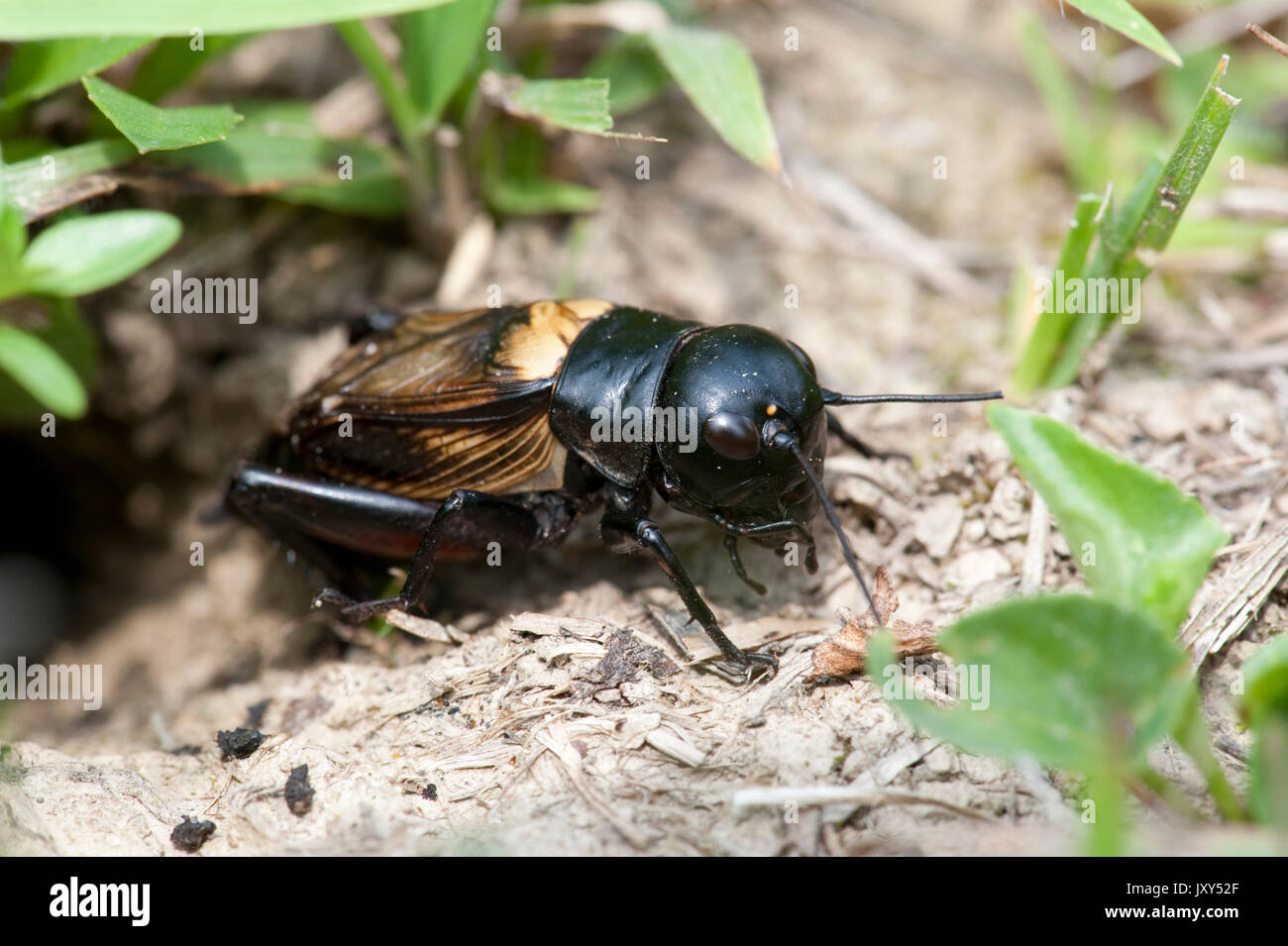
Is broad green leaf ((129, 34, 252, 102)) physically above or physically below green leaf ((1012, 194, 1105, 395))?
above

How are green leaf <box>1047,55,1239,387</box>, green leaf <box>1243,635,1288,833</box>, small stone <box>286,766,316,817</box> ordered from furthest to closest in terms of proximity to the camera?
green leaf <box>1047,55,1239,387</box>, small stone <box>286,766,316,817</box>, green leaf <box>1243,635,1288,833</box>

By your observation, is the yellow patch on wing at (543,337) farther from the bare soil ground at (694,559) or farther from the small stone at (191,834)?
the small stone at (191,834)

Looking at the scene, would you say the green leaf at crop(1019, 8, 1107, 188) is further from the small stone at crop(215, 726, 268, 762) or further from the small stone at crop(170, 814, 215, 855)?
the small stone at crop(170, 814, 215, 855)

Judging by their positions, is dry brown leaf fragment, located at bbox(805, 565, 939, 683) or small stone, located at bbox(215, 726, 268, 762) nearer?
dry brown leaf fragment, located at bbox(805, 565, 939, 683)

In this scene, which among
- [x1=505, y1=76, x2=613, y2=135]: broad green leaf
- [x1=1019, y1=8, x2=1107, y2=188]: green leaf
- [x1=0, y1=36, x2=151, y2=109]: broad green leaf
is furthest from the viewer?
[x1=1019, y1=8, x2=1107, y2=188]: green leaf

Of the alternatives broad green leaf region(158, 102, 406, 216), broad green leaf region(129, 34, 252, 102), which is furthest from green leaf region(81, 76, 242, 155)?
broad green leaf region(129, 34, 252, 102)

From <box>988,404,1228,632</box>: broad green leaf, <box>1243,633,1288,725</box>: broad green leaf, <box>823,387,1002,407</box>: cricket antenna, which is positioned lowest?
<box>1243,633,1288,725</box>: broad green leaf
